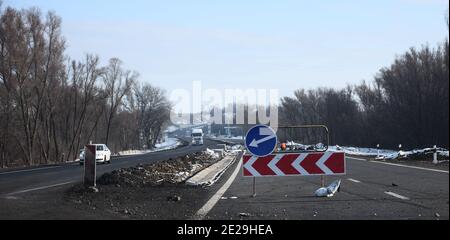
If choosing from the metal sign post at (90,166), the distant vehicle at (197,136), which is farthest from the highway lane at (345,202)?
the distant vehicle at (197,136)

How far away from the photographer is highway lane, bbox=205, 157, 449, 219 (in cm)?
1129

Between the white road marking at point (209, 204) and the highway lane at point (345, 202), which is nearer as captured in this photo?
the highway lane at point (345, 202)

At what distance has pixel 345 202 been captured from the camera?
1349 cm

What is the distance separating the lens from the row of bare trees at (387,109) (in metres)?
13.2

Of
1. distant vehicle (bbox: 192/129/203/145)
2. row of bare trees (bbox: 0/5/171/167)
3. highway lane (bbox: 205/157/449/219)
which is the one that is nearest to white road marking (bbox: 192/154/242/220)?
highway lane (bbox: 205/157/449/219)

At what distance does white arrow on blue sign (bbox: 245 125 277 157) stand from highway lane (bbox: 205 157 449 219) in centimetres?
125

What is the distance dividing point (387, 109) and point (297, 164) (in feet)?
31.7

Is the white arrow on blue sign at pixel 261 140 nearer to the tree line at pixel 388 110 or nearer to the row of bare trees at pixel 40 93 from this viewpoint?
the tree line at pixel 388 110

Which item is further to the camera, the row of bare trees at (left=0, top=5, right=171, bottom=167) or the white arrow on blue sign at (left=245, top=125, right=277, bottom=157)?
the row of bare trees at (left=0, top=5, right=171, bottom=167)

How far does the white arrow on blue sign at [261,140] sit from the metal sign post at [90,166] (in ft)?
18.1

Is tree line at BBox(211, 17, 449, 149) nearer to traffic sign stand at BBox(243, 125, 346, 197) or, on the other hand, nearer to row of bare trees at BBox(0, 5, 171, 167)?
traffic sign stand at BBox(243, 125, 346, 197)

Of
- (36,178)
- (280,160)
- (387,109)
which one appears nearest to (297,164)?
(280,160)
